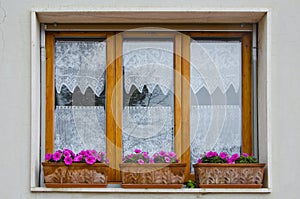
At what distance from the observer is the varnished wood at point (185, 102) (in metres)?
4.51

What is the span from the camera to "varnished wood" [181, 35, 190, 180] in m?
4.51

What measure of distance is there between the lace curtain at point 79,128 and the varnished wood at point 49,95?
0.03 meters

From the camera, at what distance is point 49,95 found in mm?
4535

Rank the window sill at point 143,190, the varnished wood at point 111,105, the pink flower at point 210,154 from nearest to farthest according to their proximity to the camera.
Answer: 1. the window sill at point 143,190
2. the pink flower at point 210,154
3. the varnished wood at point 111,105

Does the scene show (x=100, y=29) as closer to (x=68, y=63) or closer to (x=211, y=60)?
(x=68, y=63)

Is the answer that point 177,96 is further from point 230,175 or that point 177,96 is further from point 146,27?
point 230,175

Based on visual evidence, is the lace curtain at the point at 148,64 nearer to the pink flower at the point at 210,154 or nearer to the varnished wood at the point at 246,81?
the varnished wood at the point at 246,81

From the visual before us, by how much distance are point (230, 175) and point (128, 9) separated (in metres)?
1.19

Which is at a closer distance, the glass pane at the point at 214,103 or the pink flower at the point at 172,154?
the pink flower at the point at 172,154

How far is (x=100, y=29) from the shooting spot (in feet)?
14.9

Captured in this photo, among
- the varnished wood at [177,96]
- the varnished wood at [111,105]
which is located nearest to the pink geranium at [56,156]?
the varnished wood at [111,105]

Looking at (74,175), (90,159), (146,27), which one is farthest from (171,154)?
(146,27)

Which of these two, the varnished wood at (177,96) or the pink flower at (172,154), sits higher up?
the varnished wood at (177,96)
